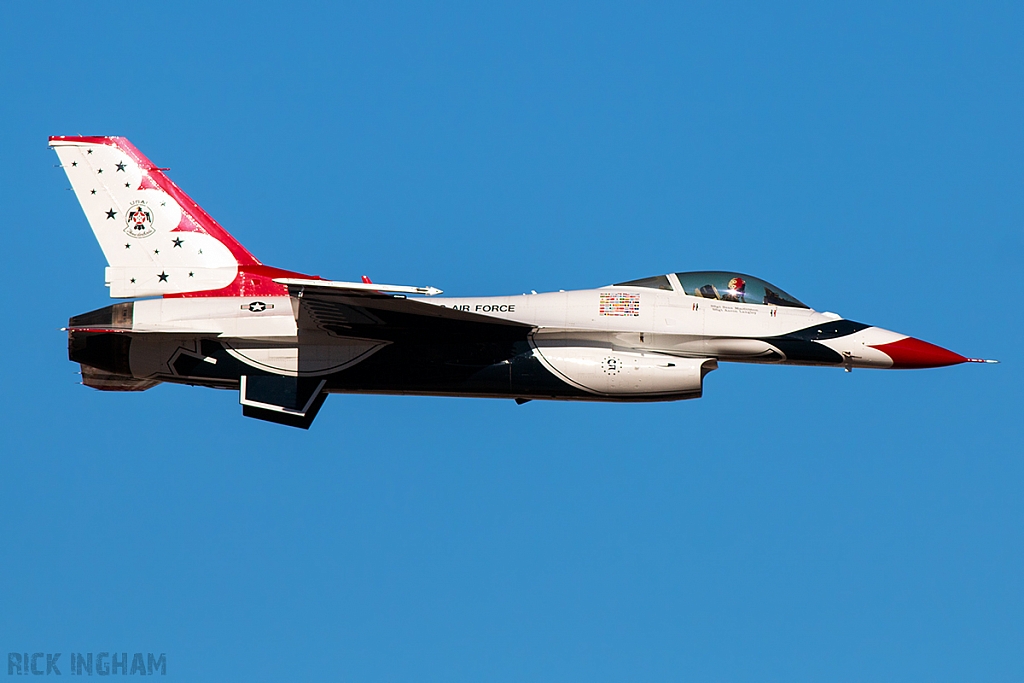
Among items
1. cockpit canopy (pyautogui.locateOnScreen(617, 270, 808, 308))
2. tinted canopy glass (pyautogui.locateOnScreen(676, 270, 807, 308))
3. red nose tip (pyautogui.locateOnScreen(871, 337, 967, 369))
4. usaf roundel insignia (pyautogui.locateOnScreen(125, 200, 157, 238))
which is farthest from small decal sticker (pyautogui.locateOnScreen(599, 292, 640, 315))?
usaf roundel insignia (pyautogui.locateOnScreen(125, 200, 157, 238))

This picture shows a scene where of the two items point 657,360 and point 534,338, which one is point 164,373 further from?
point 657,360

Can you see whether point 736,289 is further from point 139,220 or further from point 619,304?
point 139,220

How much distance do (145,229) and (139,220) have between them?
19cm

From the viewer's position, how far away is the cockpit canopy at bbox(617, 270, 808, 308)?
63.3 feet

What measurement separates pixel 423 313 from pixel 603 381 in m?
2.84

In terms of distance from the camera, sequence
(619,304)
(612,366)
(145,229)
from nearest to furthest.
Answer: (612,366)
(619,304)
(145,229)

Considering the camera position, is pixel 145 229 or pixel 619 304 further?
pixel 145 229

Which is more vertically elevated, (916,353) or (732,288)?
(732,288)

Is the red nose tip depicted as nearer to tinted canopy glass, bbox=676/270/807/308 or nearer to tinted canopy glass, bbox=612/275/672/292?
tinted canopy glass, bbox=676/270/807/308

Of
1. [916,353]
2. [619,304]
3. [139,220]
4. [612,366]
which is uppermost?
[139,220]

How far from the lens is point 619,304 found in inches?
758

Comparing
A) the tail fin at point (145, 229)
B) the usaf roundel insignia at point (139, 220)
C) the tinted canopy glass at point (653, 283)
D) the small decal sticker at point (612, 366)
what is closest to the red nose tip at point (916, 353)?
the tinted canopy glass at point (653, 283)

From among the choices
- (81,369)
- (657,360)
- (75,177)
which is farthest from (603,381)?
(75,177)

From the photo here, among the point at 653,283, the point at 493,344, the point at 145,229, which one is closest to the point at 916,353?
the point at 653,283
